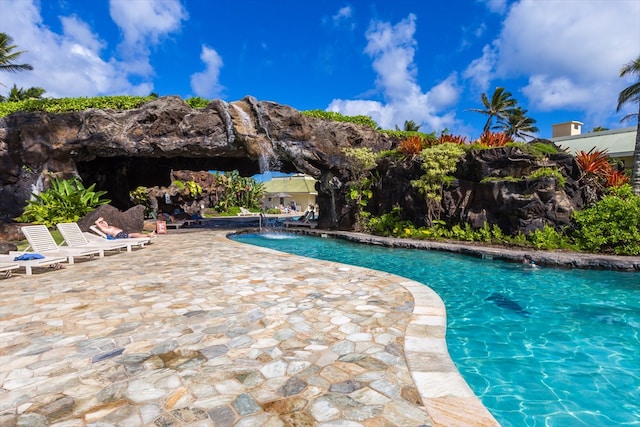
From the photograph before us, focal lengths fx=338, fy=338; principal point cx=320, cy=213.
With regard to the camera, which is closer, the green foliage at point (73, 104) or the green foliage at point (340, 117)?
the green foliage at point (73, 104)

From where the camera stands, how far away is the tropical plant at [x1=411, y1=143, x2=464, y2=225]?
48.8ft

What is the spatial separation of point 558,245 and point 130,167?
86.9 ft

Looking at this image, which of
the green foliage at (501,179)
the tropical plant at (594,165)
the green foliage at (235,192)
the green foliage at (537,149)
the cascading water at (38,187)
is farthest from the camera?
the green foliage at (235,192)

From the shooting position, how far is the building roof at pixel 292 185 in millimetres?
52344

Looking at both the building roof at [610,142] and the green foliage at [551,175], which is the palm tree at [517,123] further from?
the green foliage at [551,175]

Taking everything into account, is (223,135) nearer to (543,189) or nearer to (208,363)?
(543,189)

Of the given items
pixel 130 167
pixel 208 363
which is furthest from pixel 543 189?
pixel 130 167

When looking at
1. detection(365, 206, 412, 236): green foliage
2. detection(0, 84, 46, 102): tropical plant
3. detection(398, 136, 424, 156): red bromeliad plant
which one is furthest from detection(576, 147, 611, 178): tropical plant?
detection(0, 84, 46, 102): tropical plant

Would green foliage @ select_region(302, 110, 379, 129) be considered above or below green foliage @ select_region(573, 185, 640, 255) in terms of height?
above

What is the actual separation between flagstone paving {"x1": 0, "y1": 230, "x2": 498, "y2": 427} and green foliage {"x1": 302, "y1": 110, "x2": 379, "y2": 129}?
15166mm

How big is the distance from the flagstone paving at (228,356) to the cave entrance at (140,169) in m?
16.9

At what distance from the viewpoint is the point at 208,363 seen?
3.61m

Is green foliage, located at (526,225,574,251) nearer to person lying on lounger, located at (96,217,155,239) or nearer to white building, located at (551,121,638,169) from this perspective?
white building, located at (551,121,638,169)

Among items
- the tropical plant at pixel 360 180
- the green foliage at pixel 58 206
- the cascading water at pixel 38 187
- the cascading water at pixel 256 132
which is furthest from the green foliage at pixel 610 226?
the cascading water at pixel 38 187
